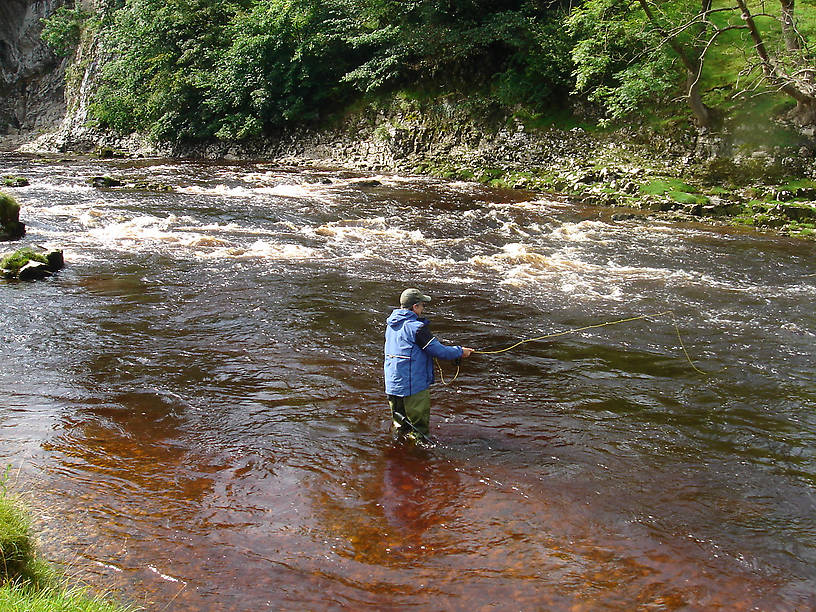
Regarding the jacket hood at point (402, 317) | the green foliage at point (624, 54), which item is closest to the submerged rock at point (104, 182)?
the green foliage at point (624, 54)

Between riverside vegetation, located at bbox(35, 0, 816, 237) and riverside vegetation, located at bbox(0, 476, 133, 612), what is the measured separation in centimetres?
1773

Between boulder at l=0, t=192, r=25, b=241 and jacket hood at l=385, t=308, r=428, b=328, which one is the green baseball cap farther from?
boulder at l=0, t=192, r=25, b=241

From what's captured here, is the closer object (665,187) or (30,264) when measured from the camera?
(30,264)

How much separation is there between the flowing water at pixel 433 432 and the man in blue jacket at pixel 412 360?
0.47m

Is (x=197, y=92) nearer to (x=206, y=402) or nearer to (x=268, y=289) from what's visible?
(x=268, y=289)

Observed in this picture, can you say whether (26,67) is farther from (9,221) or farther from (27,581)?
(27,581)

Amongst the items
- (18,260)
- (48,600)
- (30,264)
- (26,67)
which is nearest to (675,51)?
(30,264)

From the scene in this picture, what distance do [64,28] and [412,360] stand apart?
60.1 metres

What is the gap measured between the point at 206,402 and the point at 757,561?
19.7 ft

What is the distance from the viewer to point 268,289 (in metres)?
12.4

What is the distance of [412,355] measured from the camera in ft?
22.0

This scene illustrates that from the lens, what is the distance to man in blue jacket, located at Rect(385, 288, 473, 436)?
6.66m

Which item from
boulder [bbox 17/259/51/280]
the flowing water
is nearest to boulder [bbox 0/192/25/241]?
the flowing water

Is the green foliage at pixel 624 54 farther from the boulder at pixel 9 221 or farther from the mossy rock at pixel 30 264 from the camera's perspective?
the boulder at pixel 9 221
